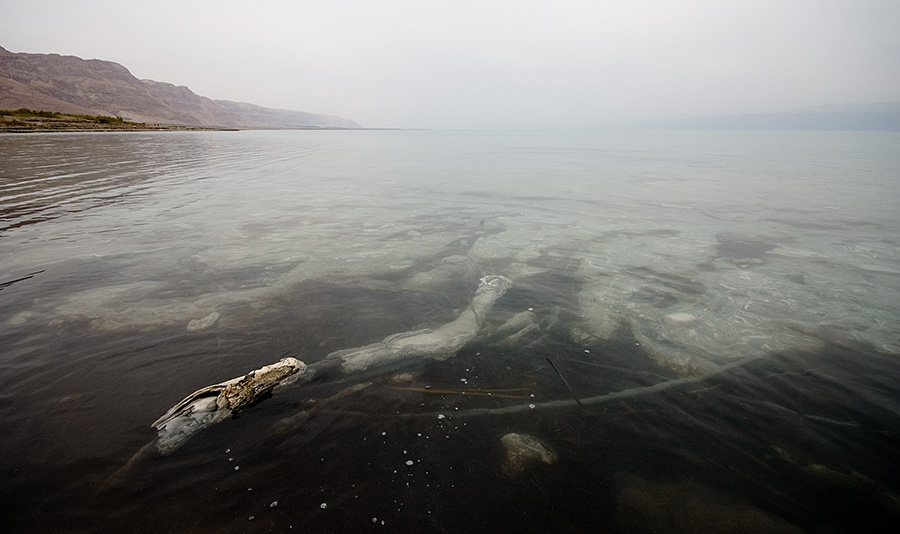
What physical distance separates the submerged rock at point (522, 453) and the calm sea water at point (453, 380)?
6cm

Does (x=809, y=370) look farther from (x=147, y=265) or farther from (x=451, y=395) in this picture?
(x=147, y=265)

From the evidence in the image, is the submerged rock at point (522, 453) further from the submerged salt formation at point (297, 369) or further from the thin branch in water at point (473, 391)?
the submerged salt formation at point (297, 369)

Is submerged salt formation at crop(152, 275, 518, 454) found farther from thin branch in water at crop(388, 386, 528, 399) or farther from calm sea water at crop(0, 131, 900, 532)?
thin branch in water at crop(388, 386, 528, 399)

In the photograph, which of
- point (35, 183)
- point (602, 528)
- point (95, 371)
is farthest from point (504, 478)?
point (35, 183)

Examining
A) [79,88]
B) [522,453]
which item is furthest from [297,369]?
[79,88]

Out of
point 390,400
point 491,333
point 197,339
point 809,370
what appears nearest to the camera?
point 390,400

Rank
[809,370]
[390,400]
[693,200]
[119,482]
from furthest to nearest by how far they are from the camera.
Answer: [693,200], [809,370], [390,400], [119,482]

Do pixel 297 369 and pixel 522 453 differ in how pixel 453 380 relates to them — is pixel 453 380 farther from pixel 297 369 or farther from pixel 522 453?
pixel 297 369

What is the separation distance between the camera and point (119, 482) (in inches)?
119

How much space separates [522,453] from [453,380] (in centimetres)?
120

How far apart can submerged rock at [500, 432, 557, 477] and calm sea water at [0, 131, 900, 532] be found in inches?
2.2

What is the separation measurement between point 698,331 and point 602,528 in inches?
152

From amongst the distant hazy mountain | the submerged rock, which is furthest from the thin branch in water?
the distant hazy mountain

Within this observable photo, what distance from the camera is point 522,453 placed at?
345cm
